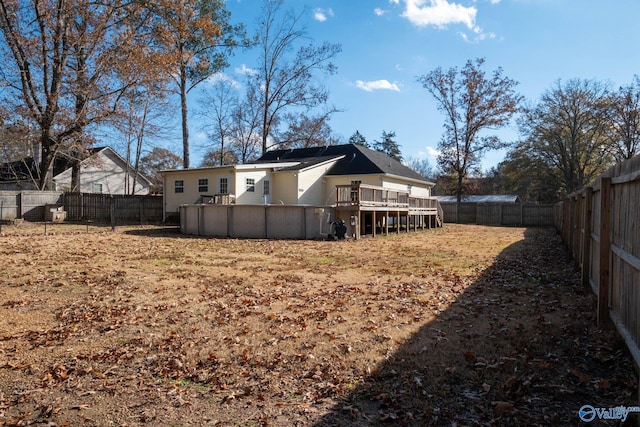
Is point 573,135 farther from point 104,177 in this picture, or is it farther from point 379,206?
point 104,177

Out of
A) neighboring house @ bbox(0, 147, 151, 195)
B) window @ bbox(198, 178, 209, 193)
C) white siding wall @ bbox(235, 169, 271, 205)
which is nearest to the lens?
white siding wall @ bbox(235, 169, 271, 205)

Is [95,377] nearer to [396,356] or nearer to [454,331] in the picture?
[396,356]

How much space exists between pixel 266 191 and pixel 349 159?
658cm

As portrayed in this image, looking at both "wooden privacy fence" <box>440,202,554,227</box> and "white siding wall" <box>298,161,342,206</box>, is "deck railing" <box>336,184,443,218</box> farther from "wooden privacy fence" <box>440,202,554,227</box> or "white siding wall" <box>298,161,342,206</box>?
"wooden privacy fence" <box>440,202,554,227</box>

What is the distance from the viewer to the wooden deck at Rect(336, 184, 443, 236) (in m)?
17.3

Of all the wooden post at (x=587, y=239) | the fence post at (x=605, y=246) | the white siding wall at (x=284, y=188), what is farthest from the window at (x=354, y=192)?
the fence post at (x=605, y=246)

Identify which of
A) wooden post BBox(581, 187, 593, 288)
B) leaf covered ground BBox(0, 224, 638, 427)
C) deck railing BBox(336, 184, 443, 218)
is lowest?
leaf covered ground BBox(0, 224, 638, 427)

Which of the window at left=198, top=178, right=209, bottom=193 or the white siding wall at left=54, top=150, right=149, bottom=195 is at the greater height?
the white siding wall at left=54, top=150, right=149, bottom=195

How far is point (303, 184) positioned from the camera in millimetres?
23844

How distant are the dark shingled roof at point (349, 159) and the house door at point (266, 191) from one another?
6.44 feet

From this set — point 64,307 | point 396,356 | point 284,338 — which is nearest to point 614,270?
point 396,356

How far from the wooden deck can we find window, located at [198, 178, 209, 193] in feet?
29.8

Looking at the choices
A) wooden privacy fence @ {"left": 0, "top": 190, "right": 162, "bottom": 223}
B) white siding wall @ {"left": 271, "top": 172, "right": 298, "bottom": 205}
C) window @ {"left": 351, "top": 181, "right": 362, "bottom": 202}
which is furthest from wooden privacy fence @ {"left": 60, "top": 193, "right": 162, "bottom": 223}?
window @ {"left": 351, "top": 181, "right": 362, "bottom": 202}

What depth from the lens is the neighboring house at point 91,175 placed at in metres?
33.2
